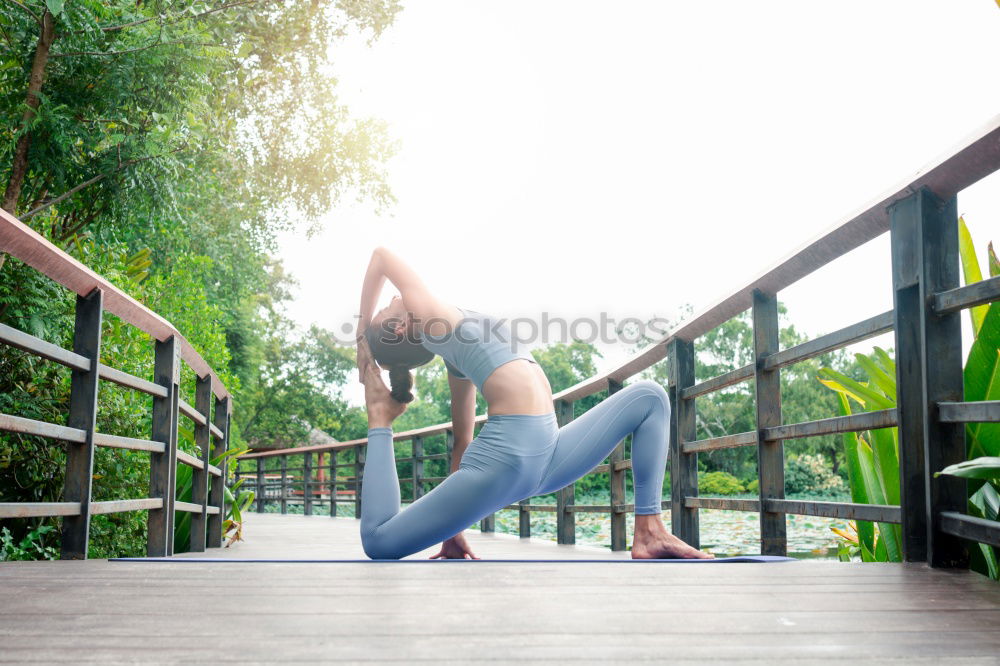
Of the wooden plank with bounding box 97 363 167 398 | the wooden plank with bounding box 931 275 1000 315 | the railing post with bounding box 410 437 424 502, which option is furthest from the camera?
the railing post with bounding box 410 437 424 502

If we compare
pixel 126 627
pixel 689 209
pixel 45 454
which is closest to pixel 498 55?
pixel 689 209

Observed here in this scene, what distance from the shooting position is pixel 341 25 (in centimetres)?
1038

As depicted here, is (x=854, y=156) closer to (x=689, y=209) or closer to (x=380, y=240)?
(x=689, y=209)

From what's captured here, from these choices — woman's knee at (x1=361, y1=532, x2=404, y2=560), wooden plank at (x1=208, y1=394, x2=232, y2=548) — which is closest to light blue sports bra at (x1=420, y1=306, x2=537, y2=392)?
woman's knee at (x1=361, y1=532, x2=404, y2=560)

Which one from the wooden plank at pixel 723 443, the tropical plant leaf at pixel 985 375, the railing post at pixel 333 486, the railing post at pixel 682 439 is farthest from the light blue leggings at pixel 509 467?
the railing post at pixel 333 486

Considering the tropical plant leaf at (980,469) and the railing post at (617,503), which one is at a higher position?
the tropical plant leaf at (980,469)

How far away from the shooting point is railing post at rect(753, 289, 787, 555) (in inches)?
95.3

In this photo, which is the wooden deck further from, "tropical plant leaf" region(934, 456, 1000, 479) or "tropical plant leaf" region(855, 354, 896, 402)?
"tropical plant leaf" region(855, 354, 896, 402)

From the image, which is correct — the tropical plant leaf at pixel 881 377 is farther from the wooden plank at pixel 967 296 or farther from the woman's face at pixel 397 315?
the woman's face at pixel 397 315

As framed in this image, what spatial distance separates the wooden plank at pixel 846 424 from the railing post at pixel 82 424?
187 centimetres

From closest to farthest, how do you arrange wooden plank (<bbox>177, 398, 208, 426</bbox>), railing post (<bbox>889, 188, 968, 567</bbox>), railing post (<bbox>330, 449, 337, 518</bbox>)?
1. railing post (<bbox>889, 188, 968, 567</bbox>)
2. wooden plank (<bbox>177, 398, 208, 426</bbox>)
3. railing post (<bbox>330, 449, 337, 518</bbox>)

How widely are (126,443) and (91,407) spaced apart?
0.97 ft

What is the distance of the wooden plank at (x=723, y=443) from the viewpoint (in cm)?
256

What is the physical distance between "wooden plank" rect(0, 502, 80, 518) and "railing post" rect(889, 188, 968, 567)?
1987mm
